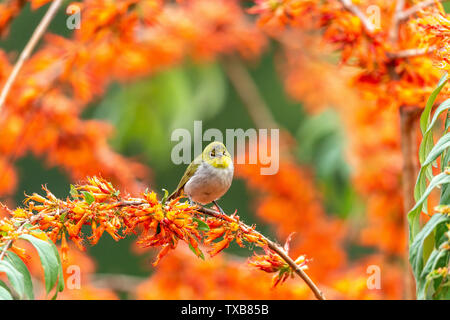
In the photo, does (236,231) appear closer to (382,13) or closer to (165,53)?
(382,13)

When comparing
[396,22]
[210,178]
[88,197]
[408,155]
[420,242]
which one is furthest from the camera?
[396,22]

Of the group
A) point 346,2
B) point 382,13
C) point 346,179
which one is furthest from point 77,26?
point 346,179

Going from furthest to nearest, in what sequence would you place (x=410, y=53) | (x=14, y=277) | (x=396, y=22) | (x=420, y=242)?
(x=396, y=22)
(x=410, y=53)
(x=420, y=242)
(x=14, y=277)

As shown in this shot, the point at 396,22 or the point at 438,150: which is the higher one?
the point at 396,22

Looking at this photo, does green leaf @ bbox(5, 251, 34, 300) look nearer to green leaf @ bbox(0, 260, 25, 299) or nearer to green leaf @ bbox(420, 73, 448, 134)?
green leaf @ bbox(0, 260, 25, 299)

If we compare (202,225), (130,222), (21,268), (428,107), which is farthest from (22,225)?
(428,107)

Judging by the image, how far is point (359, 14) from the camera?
266 cm

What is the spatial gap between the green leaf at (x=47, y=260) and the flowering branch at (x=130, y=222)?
0.09 m

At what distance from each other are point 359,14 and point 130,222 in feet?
4.67

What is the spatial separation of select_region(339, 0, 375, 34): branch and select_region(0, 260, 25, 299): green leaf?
5.71 ft

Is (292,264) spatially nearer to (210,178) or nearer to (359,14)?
(210,178)

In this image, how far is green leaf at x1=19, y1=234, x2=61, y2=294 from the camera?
1.58m

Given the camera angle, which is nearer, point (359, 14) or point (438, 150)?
point (438, 150)

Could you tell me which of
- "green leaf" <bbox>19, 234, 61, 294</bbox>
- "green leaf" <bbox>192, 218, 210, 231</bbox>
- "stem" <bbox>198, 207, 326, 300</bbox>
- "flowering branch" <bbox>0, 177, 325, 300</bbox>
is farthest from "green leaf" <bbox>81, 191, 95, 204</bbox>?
"stem" <bbox>198, 207, 326, 300</bbox>
